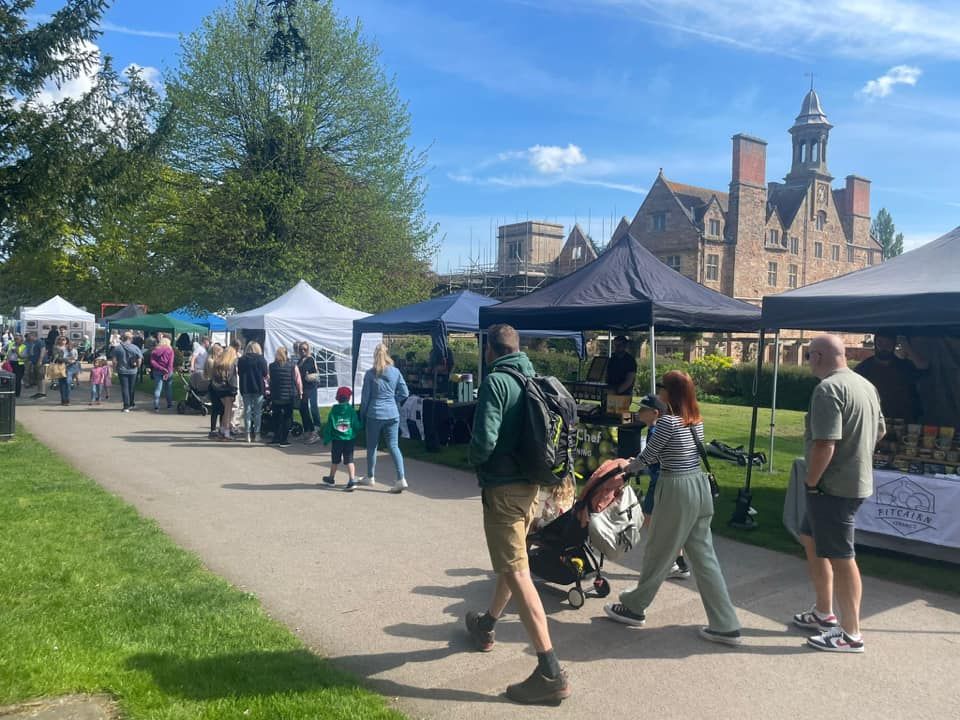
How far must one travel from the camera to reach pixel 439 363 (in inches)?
560

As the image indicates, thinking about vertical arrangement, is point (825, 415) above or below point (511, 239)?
below

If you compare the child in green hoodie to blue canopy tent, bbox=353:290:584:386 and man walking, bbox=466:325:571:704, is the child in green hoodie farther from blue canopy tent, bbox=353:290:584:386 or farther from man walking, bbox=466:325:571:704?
man walking, bbox=466:325:571:704

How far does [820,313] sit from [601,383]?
3847 millimetres

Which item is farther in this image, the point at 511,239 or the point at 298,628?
the point at 511,239

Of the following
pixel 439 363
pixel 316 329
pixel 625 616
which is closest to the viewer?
pixel 625 616

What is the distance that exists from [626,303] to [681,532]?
5081mm

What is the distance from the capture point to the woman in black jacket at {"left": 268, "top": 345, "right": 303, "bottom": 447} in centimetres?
1271

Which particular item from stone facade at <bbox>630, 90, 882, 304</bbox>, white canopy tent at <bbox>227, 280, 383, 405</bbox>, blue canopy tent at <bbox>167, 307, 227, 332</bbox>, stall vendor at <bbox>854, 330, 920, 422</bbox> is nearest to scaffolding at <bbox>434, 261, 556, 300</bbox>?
stone facade at <bbox>630, 90, 882, 304</bbox>

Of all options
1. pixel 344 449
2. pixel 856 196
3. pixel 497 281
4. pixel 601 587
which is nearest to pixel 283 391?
pixel 344 449

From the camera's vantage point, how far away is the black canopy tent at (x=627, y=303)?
9.45m

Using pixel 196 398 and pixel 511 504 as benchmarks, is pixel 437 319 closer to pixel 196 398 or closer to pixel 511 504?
pixel 196 398

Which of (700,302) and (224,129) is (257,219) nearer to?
(224,129)

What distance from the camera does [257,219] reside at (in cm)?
2461

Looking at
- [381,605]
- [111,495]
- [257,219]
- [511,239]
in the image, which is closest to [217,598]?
[381,605]
